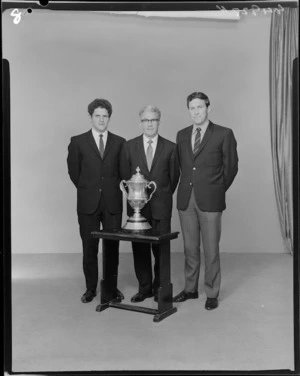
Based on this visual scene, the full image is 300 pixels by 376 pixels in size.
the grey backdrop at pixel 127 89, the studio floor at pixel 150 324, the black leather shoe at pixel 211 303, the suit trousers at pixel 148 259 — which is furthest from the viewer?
the suit trousers at pixel 148 259

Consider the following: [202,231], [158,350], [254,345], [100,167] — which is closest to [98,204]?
[100,167]

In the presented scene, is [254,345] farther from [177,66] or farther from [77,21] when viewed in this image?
[77,21]

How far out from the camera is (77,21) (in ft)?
11.7

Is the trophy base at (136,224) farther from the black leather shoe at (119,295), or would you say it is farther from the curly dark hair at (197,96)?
the curly dark hair at (197,96)

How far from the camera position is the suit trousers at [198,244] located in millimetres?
3682

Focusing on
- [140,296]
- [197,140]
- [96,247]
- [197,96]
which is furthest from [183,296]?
[197,96]

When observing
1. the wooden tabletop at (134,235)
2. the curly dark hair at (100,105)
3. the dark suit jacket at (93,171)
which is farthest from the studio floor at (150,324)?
the curly dark hair at (100,105)

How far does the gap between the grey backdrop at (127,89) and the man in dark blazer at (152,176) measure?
144 mm

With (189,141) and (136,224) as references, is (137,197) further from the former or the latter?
(189,141)

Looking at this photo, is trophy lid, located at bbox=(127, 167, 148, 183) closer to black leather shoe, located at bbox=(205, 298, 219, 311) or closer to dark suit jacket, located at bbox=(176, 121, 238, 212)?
dark suit jacket, located at bbox=(176, 121, 238, 212)

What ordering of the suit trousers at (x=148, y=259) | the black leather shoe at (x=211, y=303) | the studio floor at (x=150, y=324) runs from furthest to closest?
the suit trousers at (x=148, y=259)
the black leather shoe at (x=211, y=303)
the studio floor at (x=150, y=324)

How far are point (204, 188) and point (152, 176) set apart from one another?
0.35m

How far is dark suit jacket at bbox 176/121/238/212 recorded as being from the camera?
3697mm

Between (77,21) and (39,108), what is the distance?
59cm
